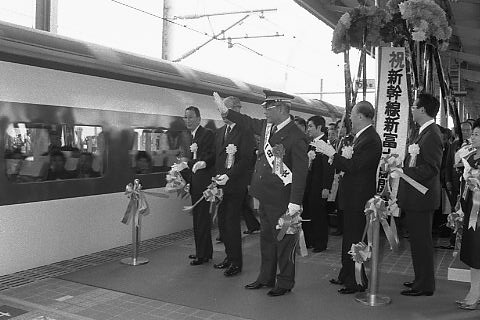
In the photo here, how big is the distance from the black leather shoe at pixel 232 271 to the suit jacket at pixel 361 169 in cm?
146

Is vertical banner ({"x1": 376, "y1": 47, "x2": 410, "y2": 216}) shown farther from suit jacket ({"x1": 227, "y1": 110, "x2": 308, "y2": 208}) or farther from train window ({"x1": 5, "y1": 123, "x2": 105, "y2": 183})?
train window ({"x1": 5, "y1": 123, "x2": 105, "y2": 183})

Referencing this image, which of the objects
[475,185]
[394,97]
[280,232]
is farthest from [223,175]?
[475,185]

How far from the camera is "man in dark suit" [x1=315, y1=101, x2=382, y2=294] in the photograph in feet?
15.7

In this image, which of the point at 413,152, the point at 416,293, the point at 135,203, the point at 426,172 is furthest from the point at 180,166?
the point at 416,293

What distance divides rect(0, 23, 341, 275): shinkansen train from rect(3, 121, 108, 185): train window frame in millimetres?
11

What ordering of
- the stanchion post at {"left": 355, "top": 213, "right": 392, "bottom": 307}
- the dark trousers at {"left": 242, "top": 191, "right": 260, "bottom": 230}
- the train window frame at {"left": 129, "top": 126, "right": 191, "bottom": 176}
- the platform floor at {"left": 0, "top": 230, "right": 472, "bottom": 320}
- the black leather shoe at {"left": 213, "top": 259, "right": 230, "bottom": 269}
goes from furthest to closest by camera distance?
1. the dark trousers at {"left": 242, "top": 191, "right": 260, "bottom": 230}
2. the train window frame at {"left": 129, "top": 126, "right": 191, "bottom": 176}
3. the black leather shoe at {"left": 213, "top": 259, "right": 230, "bottom": 269}
4. the stanchion post at {"left": 355, "top": 213, "right": 392, "bottom": 307}
5. the platform floor at {"left": 0, "top": 230, "right": 472, "bottom": 320}

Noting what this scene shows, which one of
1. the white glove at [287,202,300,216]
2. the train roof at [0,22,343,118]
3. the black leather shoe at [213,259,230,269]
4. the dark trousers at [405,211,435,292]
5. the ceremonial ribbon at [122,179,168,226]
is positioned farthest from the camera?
the ceremonial ribbon at [122,179,168,226]

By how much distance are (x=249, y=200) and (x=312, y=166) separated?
1.57 meters

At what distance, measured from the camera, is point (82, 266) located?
5.84m

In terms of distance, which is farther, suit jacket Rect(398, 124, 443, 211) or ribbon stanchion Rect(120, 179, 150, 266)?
ribbon stanchion Rect(120, 179, 150, 266)

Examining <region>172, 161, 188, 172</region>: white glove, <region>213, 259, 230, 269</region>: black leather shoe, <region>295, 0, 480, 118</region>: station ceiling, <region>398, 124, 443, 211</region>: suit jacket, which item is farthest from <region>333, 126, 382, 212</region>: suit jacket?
<region>172, 161, 188, 172</region>: white glove

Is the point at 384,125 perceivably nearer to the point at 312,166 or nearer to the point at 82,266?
the point at 312,166

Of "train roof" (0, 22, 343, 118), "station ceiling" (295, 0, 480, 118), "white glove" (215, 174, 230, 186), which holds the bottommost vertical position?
"white glove" (215, 174, 230, 186)

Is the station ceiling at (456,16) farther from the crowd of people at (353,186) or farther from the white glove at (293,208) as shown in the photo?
the white glove at (293,208)
